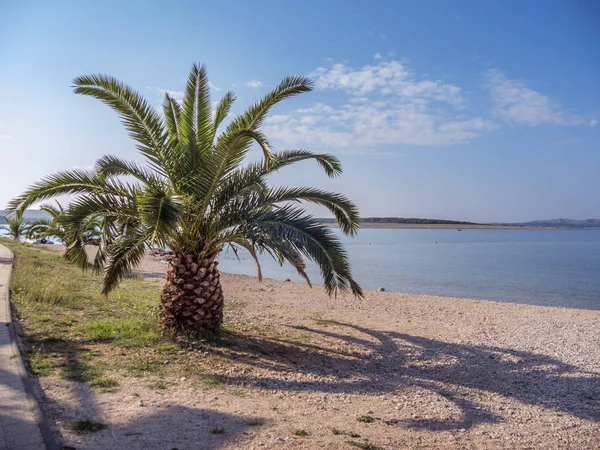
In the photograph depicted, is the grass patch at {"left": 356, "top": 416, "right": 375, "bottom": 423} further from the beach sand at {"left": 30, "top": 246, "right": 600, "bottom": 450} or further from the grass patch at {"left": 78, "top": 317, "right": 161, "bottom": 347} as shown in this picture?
the grass patch at {"left": 78, "top": 317, "right": 161, "bottom": 347}

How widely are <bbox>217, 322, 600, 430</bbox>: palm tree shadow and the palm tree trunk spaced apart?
846 mm

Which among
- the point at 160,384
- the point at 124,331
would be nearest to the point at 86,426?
the point at 160,384

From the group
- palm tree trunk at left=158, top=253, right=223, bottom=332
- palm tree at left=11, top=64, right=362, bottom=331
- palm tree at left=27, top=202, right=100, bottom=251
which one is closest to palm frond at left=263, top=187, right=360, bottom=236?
palm tree at left=11, top=64, right=362, bottom=331

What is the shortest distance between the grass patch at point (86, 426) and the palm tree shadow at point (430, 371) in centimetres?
209

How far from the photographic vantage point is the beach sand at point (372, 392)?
4.35 meters

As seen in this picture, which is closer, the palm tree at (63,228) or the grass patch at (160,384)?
the grass patch at (160,384)

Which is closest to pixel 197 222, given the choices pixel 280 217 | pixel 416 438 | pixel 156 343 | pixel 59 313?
pixel 280 217

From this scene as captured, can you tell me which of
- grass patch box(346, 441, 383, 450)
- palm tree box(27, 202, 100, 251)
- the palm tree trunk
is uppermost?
palm tree box(27, 202, 100, 251)

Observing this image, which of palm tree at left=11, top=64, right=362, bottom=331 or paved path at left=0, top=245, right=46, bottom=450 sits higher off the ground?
palm tree at left=11, top=64, right=362, bottom=331

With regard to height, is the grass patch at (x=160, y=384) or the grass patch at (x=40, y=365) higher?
the grass patch at (x=40, y=365)

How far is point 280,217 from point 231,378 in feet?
8.05

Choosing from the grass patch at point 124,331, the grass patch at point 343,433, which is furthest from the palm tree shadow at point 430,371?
the grass patch at point 124,331

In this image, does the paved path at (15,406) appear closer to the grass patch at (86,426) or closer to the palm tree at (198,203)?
the grass patch at (86,426)

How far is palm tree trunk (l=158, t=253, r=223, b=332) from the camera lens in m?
7.53
